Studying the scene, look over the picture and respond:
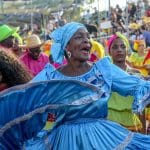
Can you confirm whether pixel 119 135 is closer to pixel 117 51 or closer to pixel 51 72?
pixel 51 72

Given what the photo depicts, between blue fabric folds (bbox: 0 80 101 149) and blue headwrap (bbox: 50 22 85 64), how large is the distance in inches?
52.9

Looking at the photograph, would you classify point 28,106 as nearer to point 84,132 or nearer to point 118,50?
point 84,132

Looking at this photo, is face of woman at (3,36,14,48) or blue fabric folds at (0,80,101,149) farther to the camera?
face of woman at (3,36,14,48)

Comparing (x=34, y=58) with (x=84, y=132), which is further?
(x=34, y=58)

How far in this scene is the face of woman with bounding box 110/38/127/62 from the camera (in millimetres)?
6882

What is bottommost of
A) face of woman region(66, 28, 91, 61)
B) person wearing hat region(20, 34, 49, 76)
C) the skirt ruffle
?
person wearing hat region(20, 34, 49, 76)

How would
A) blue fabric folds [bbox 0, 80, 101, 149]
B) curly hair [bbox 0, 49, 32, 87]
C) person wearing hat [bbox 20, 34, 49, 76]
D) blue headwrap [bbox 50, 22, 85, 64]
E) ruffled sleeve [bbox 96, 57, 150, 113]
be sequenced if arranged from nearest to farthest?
blue fabric folds [bbox 0, 80, 101, 149]
curly hair [bbox 0, 49, 32, 87]
ruffled sleeve [bbox 96, 57, 150, 113]
blue headwrap [bbox 50, 22, 85, 64]
person wearing hat [bbox 20, 34, 49, 76]

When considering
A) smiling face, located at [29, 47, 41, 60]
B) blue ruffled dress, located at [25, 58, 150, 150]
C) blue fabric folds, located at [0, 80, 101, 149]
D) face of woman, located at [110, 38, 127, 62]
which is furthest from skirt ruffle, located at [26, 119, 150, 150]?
smiling face, located at [29, 47, 41, 60]

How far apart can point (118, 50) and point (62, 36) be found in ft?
7.18

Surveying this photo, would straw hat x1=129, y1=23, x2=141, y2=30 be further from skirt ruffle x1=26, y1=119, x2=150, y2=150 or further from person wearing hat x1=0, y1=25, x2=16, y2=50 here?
skirt ruffle x1=26, y1=119, x2=150, y2=150

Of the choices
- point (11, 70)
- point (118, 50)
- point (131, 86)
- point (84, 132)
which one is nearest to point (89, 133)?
point (84, 132)

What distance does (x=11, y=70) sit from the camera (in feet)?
10.7

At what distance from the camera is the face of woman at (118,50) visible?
6882 millimetres

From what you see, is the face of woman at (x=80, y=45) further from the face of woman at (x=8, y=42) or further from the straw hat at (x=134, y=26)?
the straw hat at (x=134, y=26)
